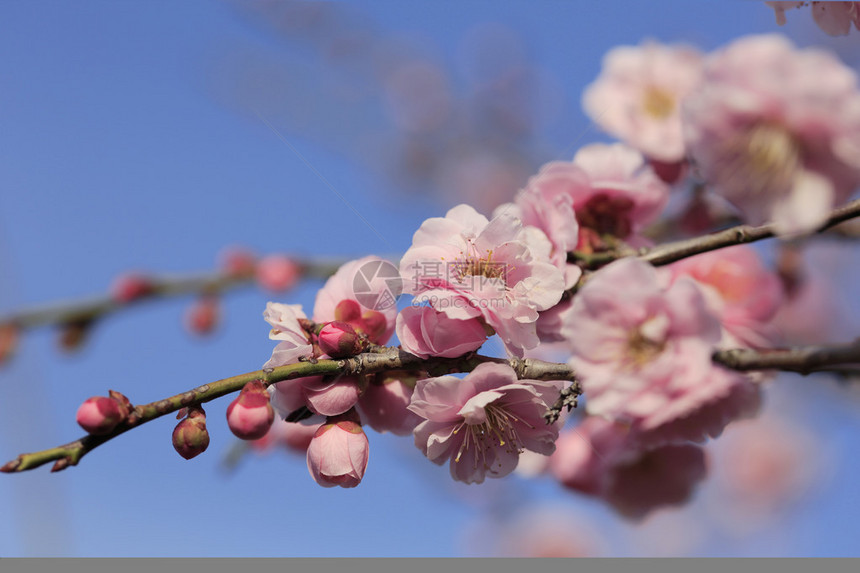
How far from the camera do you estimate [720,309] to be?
982 millimetres

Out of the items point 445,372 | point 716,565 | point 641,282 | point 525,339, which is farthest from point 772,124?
point 716,565

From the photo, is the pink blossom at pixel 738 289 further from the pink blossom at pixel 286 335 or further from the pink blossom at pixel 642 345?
the pink blossom at pixel 286 335

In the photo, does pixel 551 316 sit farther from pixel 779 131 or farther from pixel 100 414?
pixel 100 414

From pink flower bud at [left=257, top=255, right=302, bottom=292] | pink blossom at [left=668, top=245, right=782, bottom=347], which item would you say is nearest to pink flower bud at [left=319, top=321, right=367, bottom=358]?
pink blossom at [left=668, top=245, right=782, bottom=347]

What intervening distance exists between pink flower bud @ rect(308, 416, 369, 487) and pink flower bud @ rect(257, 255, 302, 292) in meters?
1.33

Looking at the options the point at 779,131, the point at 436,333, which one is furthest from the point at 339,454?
the point at 779,131

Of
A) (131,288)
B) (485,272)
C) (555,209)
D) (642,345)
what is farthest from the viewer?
(131,288)

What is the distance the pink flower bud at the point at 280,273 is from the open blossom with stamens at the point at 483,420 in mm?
1345

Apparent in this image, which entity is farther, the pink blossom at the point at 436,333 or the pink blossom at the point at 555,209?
the pink blossom at the point at 555,209

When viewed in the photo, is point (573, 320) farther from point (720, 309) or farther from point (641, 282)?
point (720, 309)

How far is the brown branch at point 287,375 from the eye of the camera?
0.62 meters

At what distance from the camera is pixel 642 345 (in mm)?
659

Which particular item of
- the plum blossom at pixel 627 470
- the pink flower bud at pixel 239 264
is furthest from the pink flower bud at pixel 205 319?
the plum blossom at pixel 627 470

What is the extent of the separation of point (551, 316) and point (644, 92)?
91cm
